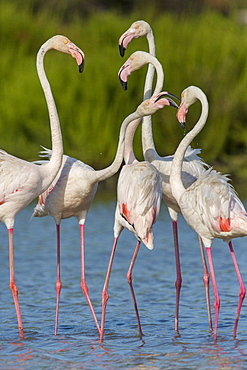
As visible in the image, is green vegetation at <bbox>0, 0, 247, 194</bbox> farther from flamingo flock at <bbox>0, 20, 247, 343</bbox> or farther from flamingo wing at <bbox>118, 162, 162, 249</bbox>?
flamingo wing at <bbox>118, 162, 162, 249</bbox>

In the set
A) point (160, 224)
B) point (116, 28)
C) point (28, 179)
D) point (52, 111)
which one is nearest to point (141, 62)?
point (52, 111)

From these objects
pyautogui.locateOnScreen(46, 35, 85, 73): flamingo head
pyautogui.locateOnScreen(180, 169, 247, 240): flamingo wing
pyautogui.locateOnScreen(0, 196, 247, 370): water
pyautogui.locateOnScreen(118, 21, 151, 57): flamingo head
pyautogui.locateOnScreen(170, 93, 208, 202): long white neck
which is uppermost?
pyautogui.locateOnScreen(118, 21, 151, 57): flamingo head

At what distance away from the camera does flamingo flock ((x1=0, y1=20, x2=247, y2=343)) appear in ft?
19.2

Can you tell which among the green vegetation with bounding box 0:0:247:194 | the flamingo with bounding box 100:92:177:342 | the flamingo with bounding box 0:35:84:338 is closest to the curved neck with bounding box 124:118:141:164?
the flamingo with bounding box 100:92:177:342

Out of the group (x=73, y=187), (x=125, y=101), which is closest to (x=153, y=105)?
(x=73, y=187)

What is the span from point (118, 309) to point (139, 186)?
1755mm

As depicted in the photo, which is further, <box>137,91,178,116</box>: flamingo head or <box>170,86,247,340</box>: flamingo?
<box>137,91,178,116</box>: flamingo head

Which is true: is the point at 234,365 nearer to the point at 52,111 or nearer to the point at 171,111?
the point at 52,111

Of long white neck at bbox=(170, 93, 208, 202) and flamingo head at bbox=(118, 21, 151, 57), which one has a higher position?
flamingo head at bbox=(118, 21, 151, 57)

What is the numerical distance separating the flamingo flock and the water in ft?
0.58

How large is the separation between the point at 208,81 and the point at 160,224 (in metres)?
4.19

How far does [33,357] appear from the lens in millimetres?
5770

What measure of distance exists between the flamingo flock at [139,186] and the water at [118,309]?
176 mm

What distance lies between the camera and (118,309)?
23.8 feet
